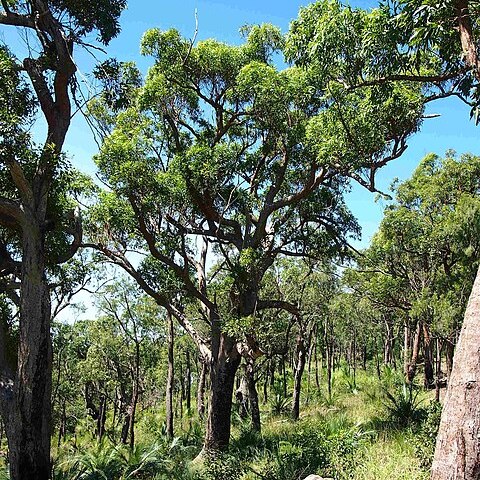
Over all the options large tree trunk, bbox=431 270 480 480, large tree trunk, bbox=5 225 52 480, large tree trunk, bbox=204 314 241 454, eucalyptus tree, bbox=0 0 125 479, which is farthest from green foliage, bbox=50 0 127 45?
large tree trunk, bbox=431 270 480 480

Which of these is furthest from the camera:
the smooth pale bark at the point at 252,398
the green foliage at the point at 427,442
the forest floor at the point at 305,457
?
the smooth pale bark at the point at 252,398

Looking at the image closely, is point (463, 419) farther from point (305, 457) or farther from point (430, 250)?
point (430, 250)

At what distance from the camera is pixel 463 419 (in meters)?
3.70

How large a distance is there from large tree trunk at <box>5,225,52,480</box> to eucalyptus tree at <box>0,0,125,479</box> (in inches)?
0.6

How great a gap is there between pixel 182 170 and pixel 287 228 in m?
3.71

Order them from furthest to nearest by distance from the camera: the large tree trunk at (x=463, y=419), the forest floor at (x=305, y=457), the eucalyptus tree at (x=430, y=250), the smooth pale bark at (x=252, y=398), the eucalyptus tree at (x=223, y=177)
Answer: the smooth pale bark at (x=252, y=398)
the eucalyptus tree at (x=430, y=250)
the eucalyptus tree at (x=223, y=177)
the forest floor at (x=305, y=457)
the large tree trunk at (x=463, y=419)

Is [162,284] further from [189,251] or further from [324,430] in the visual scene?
[324,430]

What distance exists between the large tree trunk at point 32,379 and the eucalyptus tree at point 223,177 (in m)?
2.74

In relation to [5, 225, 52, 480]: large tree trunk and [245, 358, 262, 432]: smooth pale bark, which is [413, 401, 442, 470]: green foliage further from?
[245, 358, 262, 432]: smooth pale bark

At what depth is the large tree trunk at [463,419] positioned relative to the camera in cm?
358

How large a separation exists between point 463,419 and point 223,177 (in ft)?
28.5

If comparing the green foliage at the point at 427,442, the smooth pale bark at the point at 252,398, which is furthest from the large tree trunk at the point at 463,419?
the smooth pale bark at the point at 252,398

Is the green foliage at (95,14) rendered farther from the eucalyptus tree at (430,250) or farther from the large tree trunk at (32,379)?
the eucalyptus tree at (430,250)

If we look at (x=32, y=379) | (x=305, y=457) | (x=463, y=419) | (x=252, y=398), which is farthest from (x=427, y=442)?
(x=252, y=398)
